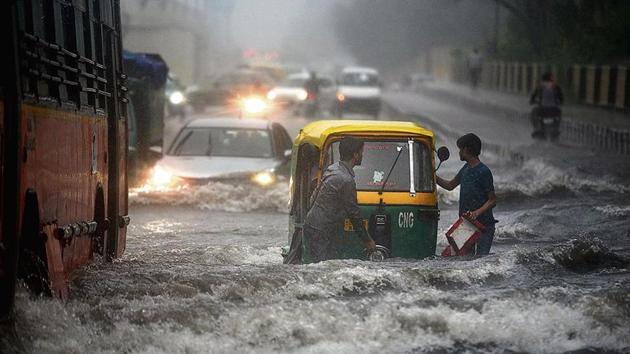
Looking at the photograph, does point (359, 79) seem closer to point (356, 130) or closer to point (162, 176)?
point (162, 176)

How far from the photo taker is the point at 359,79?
2165 inches

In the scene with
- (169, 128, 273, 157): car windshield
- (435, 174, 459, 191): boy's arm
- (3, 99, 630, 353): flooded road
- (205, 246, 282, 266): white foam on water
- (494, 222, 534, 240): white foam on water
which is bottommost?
(494, 222, 534, 240): white foam on water

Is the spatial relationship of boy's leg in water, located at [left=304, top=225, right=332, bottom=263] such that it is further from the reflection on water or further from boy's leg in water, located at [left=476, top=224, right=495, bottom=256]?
boy's leg in water, located at [left=476, top=224, right=495, bottom=256]

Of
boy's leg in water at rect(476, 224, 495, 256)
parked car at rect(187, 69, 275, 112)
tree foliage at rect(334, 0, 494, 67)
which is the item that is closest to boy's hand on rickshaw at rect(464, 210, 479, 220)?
boy's leg in water at rect(476, 224, 495, 256)

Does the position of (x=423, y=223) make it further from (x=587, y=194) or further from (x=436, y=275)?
(x=587, y=194)

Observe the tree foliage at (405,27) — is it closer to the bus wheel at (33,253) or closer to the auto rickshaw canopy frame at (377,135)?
the auto rickshaw canopy frame at (377,135)

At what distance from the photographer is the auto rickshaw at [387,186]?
40.0 ft

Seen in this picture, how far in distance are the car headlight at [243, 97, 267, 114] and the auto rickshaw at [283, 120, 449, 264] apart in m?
38.4

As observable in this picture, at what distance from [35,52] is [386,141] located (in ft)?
15.4

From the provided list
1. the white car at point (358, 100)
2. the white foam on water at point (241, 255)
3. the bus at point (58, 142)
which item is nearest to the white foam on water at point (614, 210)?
the white foam on water at point (241, 255)

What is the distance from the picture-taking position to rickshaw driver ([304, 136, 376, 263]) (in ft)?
37.1

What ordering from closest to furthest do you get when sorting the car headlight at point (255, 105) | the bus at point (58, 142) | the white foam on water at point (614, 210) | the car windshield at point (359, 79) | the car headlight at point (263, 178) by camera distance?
the bus at point (58, 142) < the white foam on water at point (614, 210) < the car headlight at point (263, 178) < the car headlight at point (255, 105) < the car windshield at point (359, 79)

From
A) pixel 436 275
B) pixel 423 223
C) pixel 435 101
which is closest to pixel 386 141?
pixel 423 223

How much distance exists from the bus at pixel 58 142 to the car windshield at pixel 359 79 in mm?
42057
